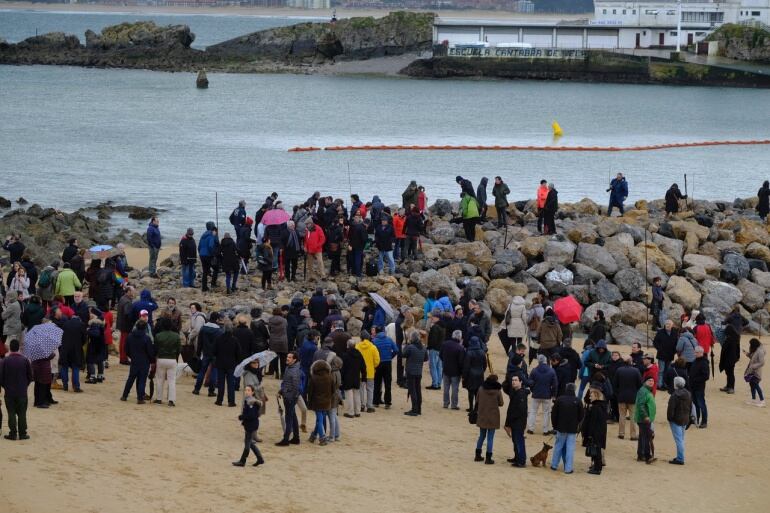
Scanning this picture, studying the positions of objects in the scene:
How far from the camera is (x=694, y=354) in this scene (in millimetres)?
18906

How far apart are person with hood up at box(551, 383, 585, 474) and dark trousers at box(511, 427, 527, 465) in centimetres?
35

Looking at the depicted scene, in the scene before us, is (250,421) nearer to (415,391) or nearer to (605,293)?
(415,391)

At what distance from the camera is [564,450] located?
16016 mm

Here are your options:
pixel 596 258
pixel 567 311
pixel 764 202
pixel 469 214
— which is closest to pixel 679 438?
pixel 567 311

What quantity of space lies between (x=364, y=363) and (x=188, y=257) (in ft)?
26.1

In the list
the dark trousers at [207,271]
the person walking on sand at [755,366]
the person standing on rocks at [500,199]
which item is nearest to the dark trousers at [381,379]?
the person walking on sand at [755,366]

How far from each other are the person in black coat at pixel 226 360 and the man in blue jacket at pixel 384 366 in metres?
1.90

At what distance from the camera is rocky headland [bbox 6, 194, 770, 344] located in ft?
79.9

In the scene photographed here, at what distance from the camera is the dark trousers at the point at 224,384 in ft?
58.3

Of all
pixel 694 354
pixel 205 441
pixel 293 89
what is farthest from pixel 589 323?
pixel 293 89

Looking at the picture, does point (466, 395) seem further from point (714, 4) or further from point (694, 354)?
point (714, 4)

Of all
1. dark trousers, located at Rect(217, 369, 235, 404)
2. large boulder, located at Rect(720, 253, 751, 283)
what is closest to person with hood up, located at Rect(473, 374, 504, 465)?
dark trousers, located at Rect(217, 369, 235, 404)

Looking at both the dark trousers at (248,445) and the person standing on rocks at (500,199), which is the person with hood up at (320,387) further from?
the person standing on rocks at (500,199)

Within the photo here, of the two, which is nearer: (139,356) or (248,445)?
(248,445)
